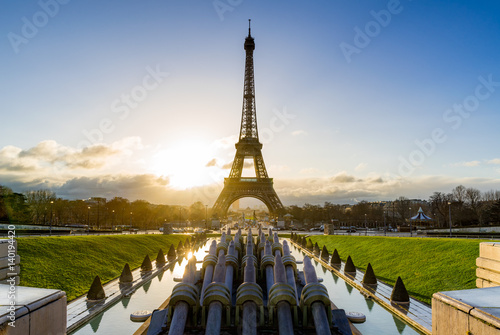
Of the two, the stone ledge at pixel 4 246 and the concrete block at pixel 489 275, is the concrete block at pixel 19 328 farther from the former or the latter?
the concrete block at pixel 489 275

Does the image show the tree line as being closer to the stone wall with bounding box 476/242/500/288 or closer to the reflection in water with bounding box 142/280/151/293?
the reflection in water with bounding box 142/280/151/293

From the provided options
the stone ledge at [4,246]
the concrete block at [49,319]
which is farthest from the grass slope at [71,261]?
the concrete block at [49,319]

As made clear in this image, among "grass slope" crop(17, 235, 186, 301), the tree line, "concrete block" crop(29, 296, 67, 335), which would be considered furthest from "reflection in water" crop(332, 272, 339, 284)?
the tree line

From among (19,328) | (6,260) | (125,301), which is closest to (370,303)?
(125,301)

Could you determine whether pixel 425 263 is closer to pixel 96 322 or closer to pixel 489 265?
pixel 489 265

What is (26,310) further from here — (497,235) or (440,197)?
(440,197)

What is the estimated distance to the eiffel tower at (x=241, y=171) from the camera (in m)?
70.1

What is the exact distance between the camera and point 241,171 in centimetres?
7175

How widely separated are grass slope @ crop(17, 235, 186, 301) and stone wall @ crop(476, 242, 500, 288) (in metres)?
14.5

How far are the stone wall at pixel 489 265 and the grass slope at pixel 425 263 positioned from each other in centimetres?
664

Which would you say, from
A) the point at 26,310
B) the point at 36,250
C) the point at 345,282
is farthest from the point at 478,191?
the point at 26,310

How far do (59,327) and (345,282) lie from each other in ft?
56.4

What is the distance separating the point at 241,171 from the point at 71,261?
177 feet

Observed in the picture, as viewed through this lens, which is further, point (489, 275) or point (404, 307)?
point (404, 307)
